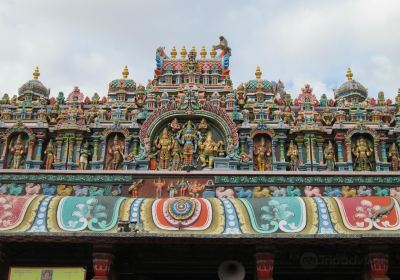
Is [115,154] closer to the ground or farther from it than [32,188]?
farther from it

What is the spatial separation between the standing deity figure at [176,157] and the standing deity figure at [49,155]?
4.35 meters

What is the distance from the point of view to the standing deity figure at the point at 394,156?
69.9ft

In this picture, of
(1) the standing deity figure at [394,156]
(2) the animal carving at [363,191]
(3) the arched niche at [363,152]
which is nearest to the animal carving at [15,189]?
(2) the animal carving at [363,191]

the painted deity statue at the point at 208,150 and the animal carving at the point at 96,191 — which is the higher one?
the painted deity statue at the point at 208,150

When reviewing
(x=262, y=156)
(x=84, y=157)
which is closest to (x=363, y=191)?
(x=262, y=156)

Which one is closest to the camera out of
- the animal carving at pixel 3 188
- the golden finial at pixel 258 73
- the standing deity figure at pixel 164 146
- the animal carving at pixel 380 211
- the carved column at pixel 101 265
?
the carved column at pixel 101 265

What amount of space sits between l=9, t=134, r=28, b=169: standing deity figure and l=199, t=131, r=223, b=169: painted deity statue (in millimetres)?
6473

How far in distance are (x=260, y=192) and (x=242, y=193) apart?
2.00ft

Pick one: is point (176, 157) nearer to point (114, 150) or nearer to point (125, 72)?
point (114, 150)

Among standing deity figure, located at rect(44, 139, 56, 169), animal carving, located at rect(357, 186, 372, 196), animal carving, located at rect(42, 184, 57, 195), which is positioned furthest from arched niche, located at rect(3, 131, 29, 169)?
animal carving, located at rect(357, 186, 372, 196)

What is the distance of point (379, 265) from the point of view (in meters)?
14.9

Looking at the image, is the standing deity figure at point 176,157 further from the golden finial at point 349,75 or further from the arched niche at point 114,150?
the golden finial at point 349,75

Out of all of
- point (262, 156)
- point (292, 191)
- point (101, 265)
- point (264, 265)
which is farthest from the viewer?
point (262, 156)

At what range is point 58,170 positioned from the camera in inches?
816
